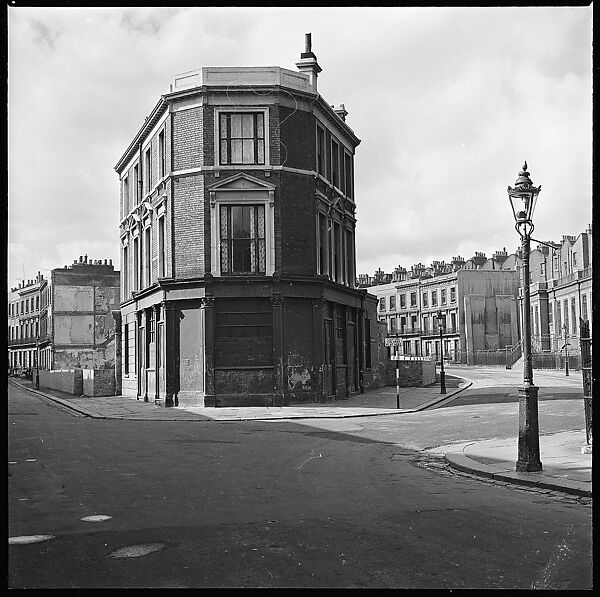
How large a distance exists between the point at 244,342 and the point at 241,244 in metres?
3.82

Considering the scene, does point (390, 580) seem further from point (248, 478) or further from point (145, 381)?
point (145, 381)

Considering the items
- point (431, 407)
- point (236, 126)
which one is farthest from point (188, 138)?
point (431, 407)

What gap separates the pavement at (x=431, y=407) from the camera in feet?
36.1

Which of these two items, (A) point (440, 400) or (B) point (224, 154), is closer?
(B) point (224, 154)

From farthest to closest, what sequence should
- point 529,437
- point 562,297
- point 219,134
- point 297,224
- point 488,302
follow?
1. point 488,302
2. point 562,297
3. point 297,224
4. point 219,134
5. point 529,437

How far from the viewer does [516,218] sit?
1212 centimetres

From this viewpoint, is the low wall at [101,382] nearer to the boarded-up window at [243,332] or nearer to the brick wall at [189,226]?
the brick wall at [189,226]

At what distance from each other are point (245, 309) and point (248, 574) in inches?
878

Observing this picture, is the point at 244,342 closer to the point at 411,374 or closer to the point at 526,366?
the point at 411,374

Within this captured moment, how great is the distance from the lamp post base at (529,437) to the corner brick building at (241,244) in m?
16.6

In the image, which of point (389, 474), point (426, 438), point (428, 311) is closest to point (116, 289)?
point (428, 311)

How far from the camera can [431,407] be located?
1086 inches

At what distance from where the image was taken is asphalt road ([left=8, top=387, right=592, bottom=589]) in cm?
595
